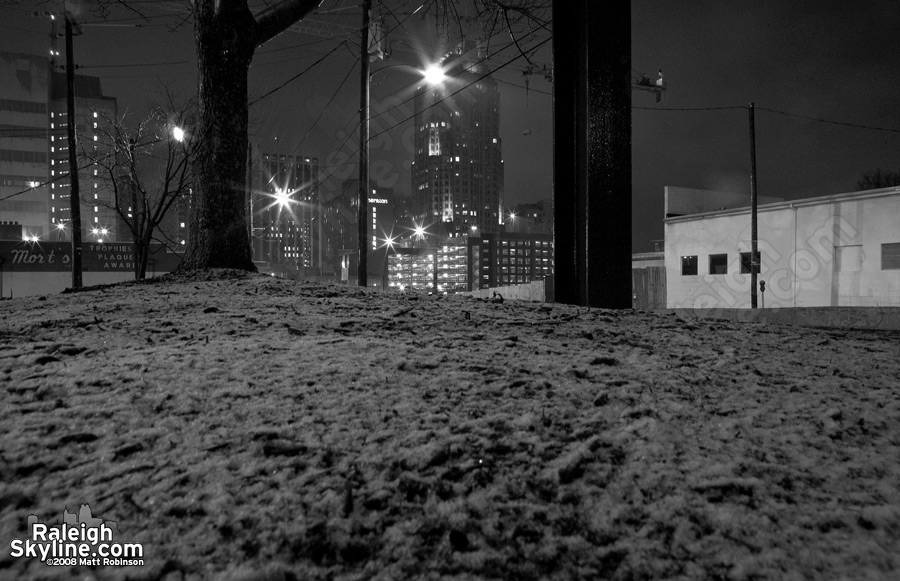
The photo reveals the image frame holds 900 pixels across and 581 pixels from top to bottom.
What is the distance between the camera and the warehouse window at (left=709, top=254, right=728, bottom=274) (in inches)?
986

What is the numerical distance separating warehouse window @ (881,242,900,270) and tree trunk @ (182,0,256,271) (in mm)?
24794

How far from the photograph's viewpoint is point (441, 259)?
77.8 metres

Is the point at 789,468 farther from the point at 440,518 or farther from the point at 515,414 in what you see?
the point at 440,518

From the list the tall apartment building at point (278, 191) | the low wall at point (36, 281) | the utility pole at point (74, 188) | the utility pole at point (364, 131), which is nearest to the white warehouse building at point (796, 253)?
the utility pole at point (364, 131)

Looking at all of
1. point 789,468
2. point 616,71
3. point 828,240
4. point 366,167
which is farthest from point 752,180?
point 789,468

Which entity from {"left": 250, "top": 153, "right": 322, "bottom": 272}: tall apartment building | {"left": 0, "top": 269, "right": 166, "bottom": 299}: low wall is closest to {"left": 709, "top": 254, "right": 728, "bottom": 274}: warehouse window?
{"left": 250, "top": 153, "right": 322, "bottom": 272}: tall apartment building

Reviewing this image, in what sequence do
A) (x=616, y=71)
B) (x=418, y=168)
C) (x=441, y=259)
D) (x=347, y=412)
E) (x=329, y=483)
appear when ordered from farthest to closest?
(x=441, y=259) → (x=418, y=168) → (x=616, y=71) → (x=347, y=412) → (x=329, y=483)

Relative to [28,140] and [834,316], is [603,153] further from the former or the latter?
[28,140]

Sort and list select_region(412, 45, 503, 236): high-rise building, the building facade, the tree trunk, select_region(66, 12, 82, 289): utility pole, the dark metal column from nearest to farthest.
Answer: the dark metal column
the tree trunk
select_region(412, 45, 503, 236): high-rise building
select_region(66, 12, 82, 289): utility pole
the building facade

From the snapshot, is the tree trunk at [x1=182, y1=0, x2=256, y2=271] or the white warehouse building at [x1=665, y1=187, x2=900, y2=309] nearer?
the tree trunk at [x1=182, y1=0, x2=256, y2=271]

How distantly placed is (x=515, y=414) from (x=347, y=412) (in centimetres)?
64

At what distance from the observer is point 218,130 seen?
647 centimetres

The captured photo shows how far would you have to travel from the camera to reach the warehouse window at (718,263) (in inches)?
986

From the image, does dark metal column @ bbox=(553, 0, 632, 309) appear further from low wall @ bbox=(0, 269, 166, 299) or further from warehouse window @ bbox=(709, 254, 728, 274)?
low wall @ bbox=(0, 269, 166, 299)
